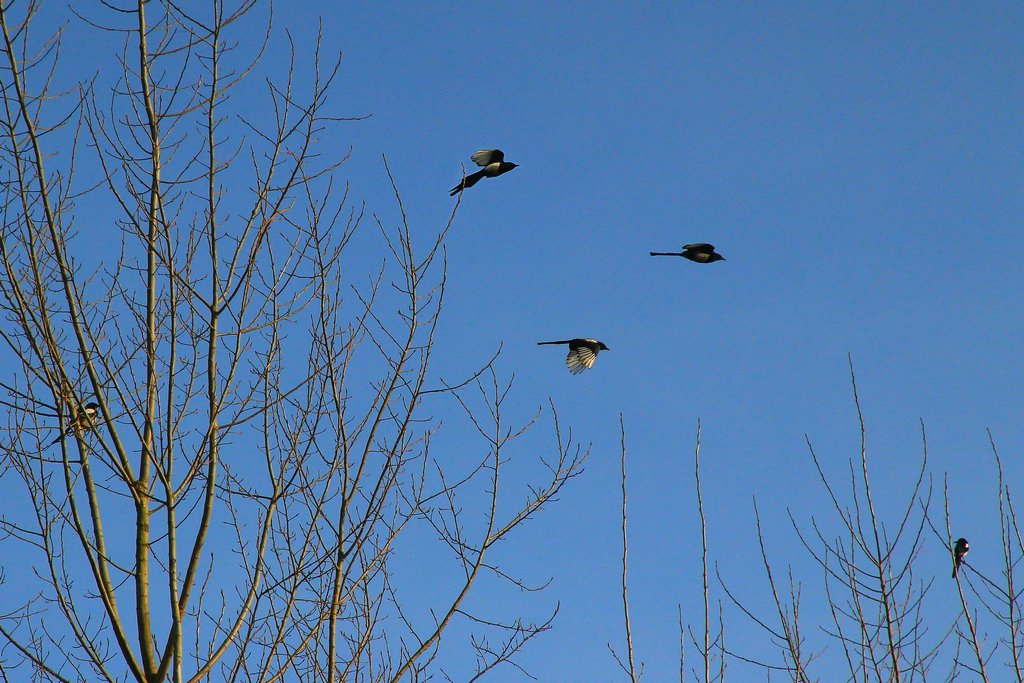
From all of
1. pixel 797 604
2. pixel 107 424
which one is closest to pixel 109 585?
pixel 107 424

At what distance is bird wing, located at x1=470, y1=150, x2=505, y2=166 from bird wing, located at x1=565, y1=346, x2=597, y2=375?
1.71 meters

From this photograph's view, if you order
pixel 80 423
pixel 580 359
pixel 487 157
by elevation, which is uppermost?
pixel 487 157

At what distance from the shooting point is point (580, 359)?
8.96 metres

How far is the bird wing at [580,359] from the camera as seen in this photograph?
8.87 m

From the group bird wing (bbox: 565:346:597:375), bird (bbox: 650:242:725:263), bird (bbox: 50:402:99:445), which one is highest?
bird (bbox: 650:242:725:263)

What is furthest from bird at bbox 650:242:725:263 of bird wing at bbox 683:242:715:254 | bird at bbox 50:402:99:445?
bird at bbox 50:402:99:445

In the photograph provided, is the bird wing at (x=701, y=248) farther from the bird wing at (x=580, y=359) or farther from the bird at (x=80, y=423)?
the bird at (x=80, y=423)

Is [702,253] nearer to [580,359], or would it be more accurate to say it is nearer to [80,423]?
[580,359]

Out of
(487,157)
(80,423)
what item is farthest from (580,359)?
(80,423)

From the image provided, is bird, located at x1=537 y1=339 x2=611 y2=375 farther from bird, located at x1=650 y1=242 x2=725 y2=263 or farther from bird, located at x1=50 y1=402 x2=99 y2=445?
bird, located at x1=50 y1=402 x2=99 y2=445

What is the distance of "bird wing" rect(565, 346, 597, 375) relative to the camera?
887 cm

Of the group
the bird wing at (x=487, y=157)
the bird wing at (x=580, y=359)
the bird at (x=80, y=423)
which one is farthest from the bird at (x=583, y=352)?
the bird at (x=80, y=423)

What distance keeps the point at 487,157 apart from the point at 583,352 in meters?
1.81

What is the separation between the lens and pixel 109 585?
12.4ft
